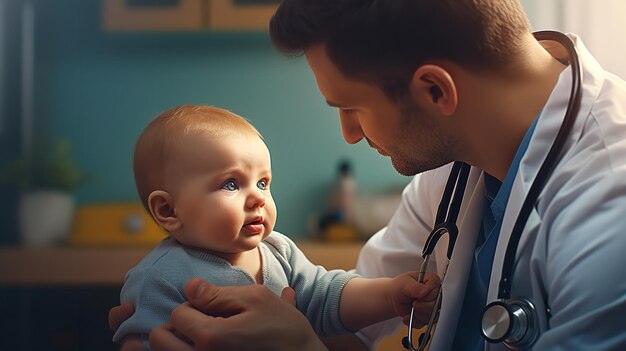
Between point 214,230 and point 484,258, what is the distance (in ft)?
1.34

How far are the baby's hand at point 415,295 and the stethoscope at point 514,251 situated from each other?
0.04 ft

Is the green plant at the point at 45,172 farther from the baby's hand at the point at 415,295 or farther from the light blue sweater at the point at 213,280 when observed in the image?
the baby's hand at the point at 415,295

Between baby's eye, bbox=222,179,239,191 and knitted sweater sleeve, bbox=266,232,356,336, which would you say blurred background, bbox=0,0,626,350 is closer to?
knitted sweater sleeve, bbox=266,232,356,336

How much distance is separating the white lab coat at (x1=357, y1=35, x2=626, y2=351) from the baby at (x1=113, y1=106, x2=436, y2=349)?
0.15 metres

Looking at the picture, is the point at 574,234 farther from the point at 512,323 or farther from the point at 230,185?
the point at 230,185

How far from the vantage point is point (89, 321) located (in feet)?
8.52

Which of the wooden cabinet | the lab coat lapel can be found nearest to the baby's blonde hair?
the lab coat lapel

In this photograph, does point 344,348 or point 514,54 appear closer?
point 514,54

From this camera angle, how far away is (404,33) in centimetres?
105

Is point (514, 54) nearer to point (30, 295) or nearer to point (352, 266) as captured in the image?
point (352, 266)

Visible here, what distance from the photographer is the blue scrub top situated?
1.10 m

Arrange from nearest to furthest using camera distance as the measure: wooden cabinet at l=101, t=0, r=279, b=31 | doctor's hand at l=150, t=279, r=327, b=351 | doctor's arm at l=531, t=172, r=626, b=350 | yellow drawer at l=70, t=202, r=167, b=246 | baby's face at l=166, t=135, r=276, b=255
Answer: doctor's arm at l=531, t=172, r=626, b=350
doctor's hand at l=150, t=279, r=327, b=351
baby's face at l=166, t=135, r=276, b=255
yellow drawer at l=70, t=202, r=167, b=246
wooden cabinet at l=101, t=0, r=279, b=31

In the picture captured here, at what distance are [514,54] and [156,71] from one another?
1.92 meters

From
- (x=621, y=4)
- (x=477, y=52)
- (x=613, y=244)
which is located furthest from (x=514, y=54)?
(x=621, y=4)
